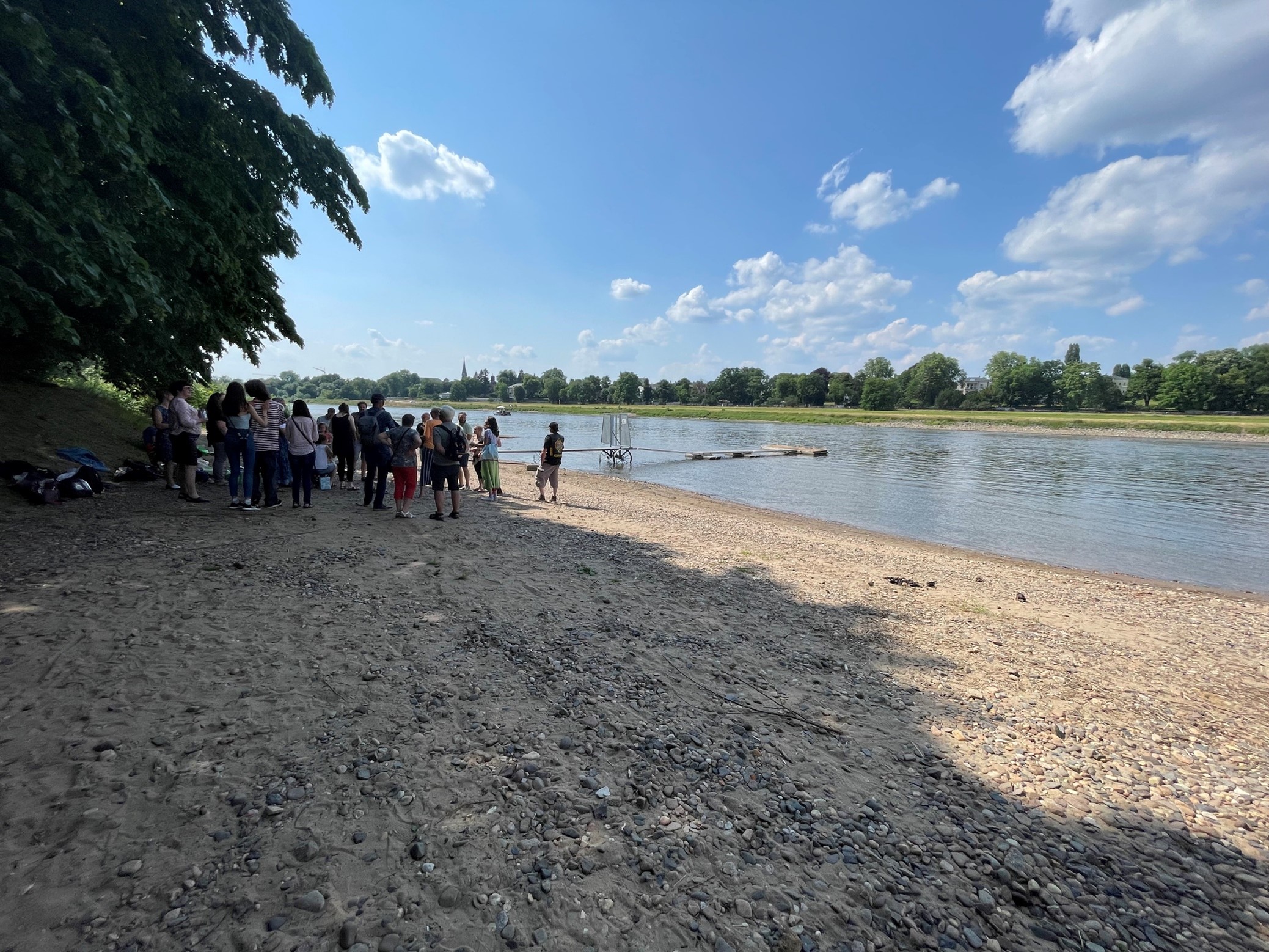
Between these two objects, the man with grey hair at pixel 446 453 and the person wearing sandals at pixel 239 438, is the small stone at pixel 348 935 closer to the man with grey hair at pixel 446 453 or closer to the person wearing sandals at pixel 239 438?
the man with grey hair at pixel 446 453

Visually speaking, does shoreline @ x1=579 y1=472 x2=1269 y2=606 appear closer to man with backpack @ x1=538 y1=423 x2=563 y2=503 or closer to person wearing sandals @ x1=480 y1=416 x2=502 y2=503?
man with backpack @ x1=538 y1=423 x2=563 y2=503

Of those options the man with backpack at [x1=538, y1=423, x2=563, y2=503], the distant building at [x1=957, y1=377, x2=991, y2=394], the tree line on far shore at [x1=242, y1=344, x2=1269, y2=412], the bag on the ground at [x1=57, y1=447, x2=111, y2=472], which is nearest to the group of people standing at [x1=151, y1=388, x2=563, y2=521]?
the bag on the ground at [x1=57, y1=447, x2=111, y2=472]

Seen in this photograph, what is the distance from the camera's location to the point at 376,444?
10.2m

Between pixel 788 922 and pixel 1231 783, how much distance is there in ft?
12.9

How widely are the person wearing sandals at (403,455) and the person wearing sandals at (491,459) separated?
3119 millimetres

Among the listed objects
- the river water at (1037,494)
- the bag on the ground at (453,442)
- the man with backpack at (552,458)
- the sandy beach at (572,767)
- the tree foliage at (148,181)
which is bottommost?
the river water at (1037,494)

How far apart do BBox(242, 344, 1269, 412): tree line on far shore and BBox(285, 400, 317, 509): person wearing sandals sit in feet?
328

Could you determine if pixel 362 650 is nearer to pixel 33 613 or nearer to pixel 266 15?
pixel 33 613

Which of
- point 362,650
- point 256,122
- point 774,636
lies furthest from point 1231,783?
point 256,122

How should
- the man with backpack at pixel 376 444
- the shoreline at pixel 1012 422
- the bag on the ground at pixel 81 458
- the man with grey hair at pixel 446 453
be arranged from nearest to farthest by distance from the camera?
the man with grey hair at pixel 446 453 → the man with backpack at pixel 376 444 → the bag on the ground at pixel 81 458 → the shoreline at pixel 1012 422

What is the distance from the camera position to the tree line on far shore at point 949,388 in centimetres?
10175

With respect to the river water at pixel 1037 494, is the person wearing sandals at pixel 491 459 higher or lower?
higher

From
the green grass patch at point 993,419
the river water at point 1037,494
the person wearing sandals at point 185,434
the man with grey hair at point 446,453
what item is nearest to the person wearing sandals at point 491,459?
the man with grey hair at point 446,453

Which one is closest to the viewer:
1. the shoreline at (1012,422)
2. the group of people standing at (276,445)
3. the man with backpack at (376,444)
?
the group of people standing at (276,445)
